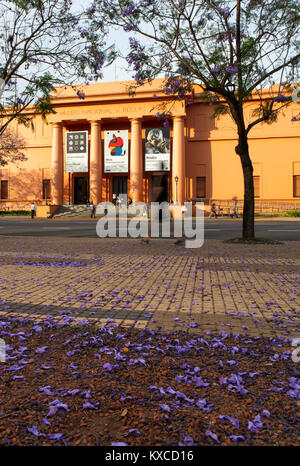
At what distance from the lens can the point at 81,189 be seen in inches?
1705

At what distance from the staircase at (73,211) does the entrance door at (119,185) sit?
470 centimetres

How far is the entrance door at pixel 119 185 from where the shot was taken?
42.5 metres

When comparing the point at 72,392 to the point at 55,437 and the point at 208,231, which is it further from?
the point at 208,231

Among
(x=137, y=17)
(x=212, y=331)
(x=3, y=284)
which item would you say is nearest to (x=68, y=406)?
(x=212, y=331)

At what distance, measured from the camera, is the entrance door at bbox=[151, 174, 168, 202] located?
1620 inches

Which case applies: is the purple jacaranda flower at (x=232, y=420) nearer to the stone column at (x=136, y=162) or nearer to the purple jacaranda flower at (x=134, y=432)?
the purple jacaranda flower at (x=134, y=432)

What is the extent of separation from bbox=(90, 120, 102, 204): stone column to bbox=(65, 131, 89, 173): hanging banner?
3.45 ft

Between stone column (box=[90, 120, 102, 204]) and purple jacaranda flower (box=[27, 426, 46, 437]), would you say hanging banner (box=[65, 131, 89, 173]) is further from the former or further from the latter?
purple jacaranda flower (box=[27, 426, 46, 437])

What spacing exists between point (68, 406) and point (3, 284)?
14.1 ft

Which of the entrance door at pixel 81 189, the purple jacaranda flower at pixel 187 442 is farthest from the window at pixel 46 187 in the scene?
the purple jacaranda flower at pixel 187 442

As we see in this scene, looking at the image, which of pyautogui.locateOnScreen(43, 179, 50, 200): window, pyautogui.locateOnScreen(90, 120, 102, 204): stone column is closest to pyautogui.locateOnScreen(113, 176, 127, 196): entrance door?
pyautogui.locateOnScreen(90, 120, 102, 204): stone column

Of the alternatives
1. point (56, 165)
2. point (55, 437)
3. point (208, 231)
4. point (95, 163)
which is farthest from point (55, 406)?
point (56, 165)

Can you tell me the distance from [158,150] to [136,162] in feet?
10.0

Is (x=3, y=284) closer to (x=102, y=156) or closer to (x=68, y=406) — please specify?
(x=68, y=406)
